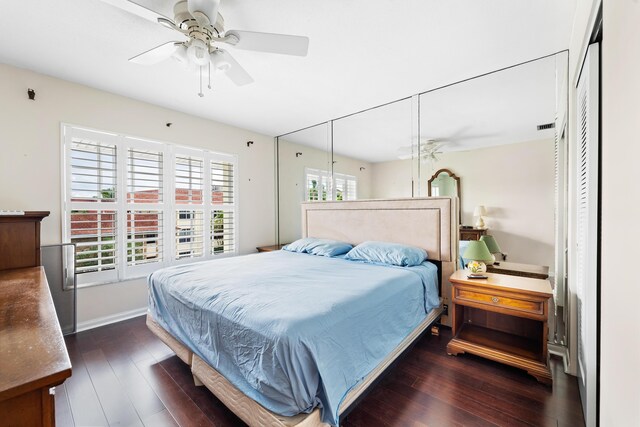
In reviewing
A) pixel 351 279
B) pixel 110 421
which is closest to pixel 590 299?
pixel 351 279

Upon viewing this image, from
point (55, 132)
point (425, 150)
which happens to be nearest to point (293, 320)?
point (425, 150)

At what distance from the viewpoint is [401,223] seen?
10.2 ft

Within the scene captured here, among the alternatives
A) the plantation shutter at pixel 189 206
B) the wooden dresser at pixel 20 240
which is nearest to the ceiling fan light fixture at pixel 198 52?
the wooden dresser at pixel 20 240

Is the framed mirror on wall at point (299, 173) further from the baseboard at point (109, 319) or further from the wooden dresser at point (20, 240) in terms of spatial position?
the wooden dresser at point (20, 240)

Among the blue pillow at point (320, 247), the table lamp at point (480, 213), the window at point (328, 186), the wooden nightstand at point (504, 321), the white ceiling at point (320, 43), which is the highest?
the white ceiling at point (320, 43)

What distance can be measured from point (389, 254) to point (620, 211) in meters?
1.94

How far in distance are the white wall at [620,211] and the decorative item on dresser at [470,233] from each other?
64.9 inches

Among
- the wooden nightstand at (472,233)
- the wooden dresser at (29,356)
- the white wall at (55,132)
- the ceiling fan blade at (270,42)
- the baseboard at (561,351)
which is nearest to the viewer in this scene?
the wooden dresser at (29,356)

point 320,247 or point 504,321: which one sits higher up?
point 320,247

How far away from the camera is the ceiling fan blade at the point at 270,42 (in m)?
1.69

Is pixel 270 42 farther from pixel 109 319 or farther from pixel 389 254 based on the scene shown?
pixel 109 319

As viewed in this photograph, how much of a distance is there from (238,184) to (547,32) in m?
3.90

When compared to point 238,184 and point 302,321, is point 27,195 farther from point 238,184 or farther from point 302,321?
point 302,321

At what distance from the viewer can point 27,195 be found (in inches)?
103
